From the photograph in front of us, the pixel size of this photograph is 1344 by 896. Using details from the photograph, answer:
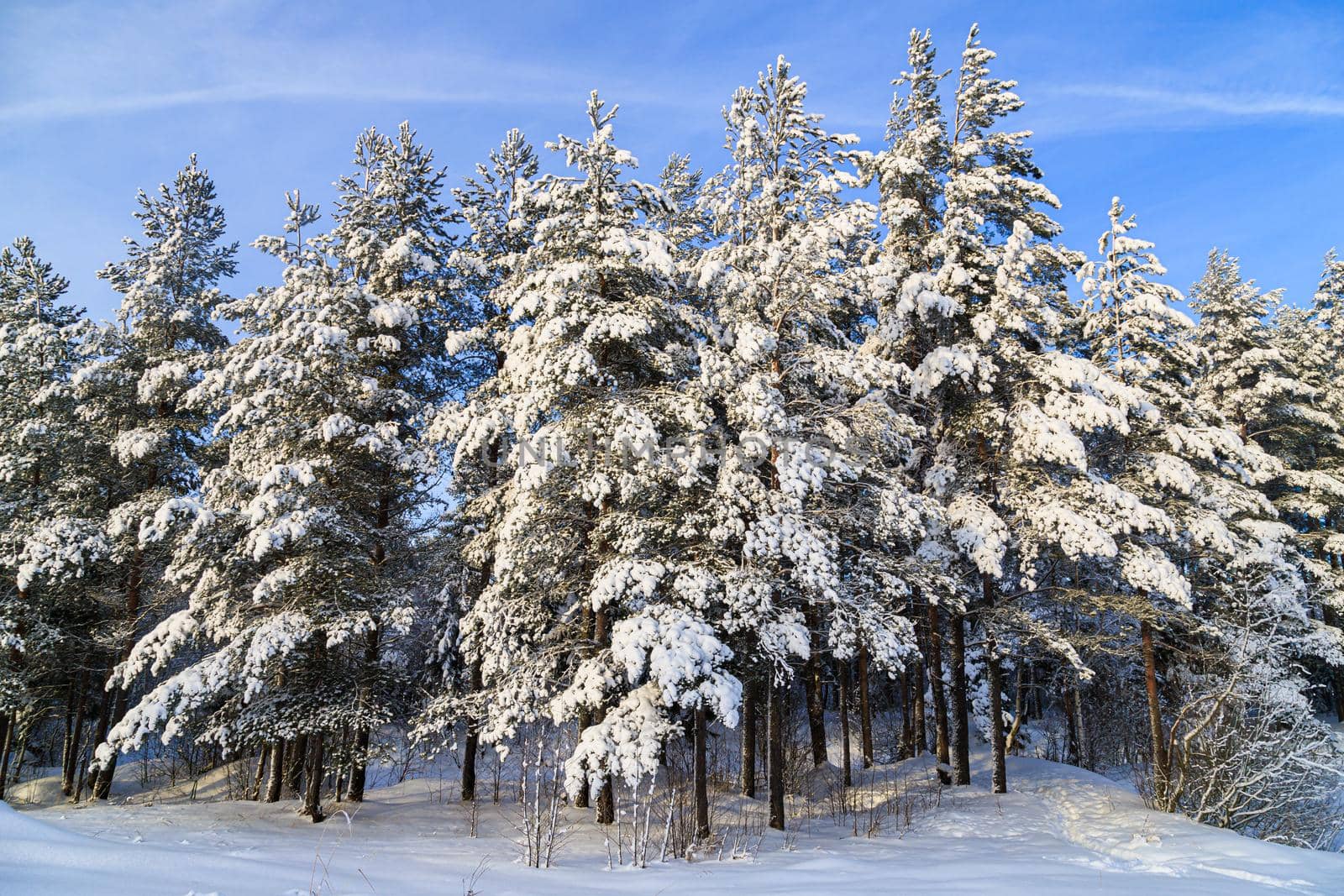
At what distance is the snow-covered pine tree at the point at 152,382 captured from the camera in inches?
653

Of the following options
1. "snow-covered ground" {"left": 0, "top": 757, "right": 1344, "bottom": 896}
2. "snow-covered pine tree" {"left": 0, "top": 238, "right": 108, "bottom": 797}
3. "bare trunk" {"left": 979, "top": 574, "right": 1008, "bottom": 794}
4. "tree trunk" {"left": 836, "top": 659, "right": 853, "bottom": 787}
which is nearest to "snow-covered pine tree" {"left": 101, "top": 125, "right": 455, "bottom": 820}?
"snow-covered ground" {"left": 0, "top": 757, "right": 1344, "bottom": 896}

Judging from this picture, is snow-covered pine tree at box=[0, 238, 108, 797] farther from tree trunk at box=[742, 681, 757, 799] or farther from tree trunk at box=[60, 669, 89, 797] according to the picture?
tree trunk at box=[742, 681, 757, 799]

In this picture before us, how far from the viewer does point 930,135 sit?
16.9 meters

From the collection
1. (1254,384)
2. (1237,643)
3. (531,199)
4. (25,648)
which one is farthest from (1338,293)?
(25,648)

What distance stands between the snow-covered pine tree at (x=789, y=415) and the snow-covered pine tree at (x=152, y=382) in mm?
12347

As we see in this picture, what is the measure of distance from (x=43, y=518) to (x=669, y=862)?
56.8 ft

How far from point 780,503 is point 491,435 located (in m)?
5.49

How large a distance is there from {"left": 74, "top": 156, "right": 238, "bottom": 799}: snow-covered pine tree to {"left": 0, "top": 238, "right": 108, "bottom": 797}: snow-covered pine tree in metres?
0.51

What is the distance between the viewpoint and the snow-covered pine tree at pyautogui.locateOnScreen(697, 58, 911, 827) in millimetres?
11867

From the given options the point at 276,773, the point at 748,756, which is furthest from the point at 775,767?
the point at 276,773

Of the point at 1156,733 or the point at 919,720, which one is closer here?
the point at 1156,733

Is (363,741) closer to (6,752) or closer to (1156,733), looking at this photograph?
(6,752)

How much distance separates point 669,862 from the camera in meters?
8.91

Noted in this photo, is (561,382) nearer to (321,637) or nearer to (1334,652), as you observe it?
(321,637)
